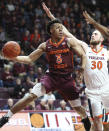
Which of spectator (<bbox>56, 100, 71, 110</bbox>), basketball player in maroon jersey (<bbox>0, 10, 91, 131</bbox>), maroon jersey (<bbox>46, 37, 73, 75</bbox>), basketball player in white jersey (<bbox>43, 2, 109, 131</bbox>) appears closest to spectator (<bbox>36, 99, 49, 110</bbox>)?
spectator (<bbox>56, 100, 71, 110</bbox>)

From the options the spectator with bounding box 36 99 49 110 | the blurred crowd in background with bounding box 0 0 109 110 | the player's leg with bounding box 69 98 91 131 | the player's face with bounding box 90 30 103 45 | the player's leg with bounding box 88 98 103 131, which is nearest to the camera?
the player's leg with bounding box 88 98 103 131

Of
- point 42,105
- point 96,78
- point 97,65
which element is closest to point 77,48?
point 97,65

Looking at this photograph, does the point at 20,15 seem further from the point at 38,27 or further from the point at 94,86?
the point at 94,86

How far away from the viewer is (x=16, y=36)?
14.6m

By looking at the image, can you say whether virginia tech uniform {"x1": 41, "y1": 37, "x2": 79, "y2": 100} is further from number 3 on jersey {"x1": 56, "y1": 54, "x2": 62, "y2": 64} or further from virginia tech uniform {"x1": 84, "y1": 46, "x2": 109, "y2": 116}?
virginia tech uniform {"x1": 84, "y1": 46, "x2": 109, "y2": 116}

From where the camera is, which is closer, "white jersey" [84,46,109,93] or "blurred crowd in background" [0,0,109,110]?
"white jersey" [84,46,109,93]

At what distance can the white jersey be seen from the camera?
259 inches

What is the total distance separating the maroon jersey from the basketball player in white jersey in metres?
0.34

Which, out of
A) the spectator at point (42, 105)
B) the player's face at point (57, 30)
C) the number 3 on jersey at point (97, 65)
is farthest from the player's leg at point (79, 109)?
the spectator at point (42, 105)

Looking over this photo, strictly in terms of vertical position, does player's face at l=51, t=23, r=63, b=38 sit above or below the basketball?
above

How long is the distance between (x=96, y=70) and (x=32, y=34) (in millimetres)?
8263

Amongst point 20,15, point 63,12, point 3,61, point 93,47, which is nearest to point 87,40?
point 63,12

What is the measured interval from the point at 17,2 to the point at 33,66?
12.0ft

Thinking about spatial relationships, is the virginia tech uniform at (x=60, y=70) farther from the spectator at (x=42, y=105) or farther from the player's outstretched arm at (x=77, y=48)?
the spectator at (x=42, y=105)
